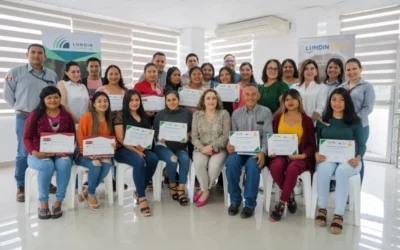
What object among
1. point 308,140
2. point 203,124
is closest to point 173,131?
point 203,124

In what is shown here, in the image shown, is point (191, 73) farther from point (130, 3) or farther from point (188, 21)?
point (188, 21)

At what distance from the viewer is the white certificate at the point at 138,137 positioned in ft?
9.94

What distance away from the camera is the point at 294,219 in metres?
2.81

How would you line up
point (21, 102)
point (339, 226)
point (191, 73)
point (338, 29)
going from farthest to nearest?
1. point (338, 29)
2. point (191, 73)
3. point (21, 102)
4. point (339, 226)

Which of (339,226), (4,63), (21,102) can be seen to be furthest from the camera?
(4,63)

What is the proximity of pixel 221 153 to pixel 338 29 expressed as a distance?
165 inches

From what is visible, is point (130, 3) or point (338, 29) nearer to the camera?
point (130, 3)

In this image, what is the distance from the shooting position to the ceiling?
16.5 feet

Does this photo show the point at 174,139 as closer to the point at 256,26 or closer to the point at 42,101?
the point at 42,101

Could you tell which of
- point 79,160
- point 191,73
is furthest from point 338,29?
point 79,160

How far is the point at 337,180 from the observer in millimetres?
2635

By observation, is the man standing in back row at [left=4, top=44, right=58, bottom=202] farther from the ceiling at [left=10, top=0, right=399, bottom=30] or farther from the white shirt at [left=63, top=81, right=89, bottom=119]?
the ceiling at [left=10, top=0, right=399, bottom=30]

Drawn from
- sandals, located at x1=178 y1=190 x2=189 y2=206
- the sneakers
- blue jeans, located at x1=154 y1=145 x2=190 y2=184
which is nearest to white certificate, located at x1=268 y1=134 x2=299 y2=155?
blue jeans, located at x1=154 y1=145 x2=190 y2=184

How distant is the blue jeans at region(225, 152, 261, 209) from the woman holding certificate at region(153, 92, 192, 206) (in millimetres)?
502
